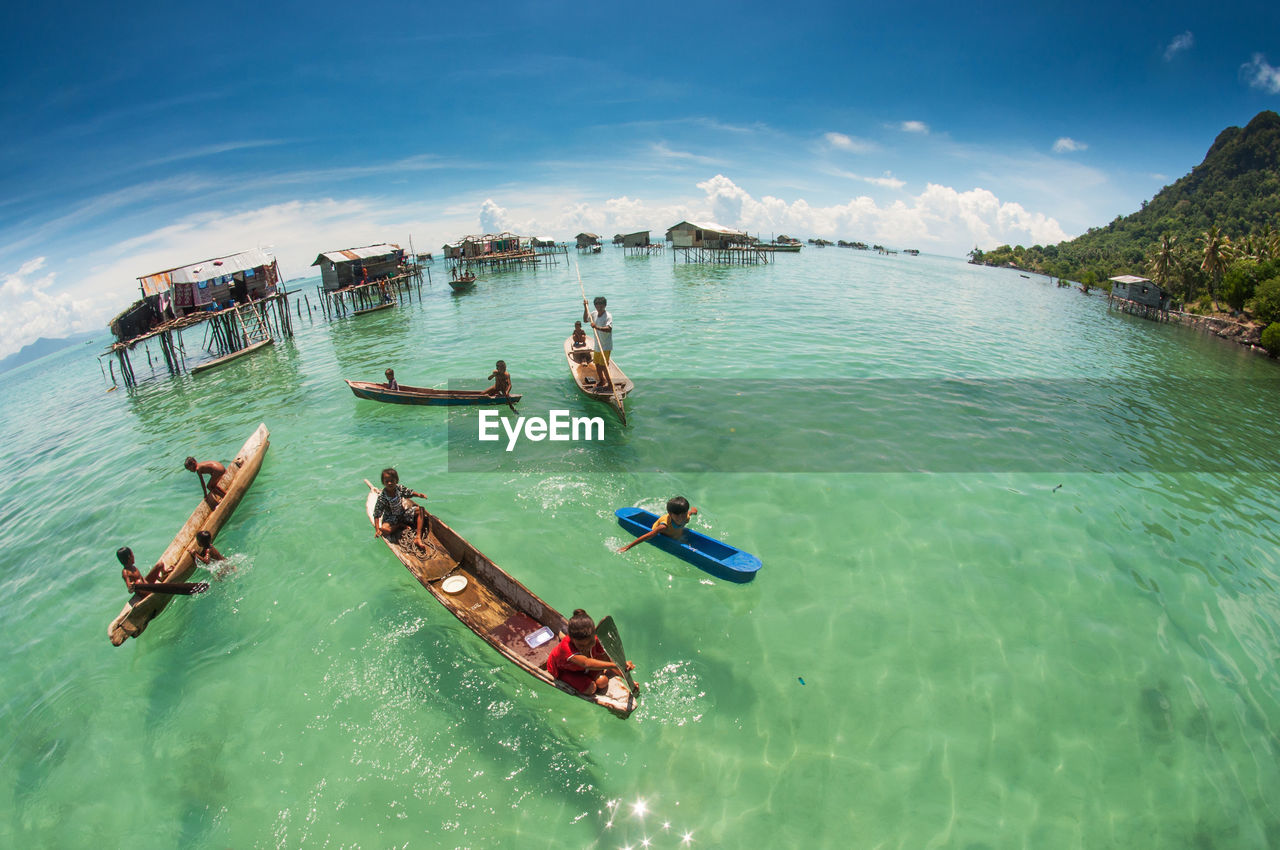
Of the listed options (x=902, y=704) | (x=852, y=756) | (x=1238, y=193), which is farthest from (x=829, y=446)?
(x=1238, y=193)

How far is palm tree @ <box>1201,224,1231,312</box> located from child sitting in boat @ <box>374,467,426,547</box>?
6328 centimetres

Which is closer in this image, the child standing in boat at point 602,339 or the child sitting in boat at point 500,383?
the child standing in boat at point 602,339

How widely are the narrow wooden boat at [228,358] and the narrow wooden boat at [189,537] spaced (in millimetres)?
18137

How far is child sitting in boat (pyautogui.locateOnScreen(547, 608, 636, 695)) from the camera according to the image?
5973 millimetres

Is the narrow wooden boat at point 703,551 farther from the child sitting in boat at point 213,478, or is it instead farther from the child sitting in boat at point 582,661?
the child sitting in boat at point 213,478

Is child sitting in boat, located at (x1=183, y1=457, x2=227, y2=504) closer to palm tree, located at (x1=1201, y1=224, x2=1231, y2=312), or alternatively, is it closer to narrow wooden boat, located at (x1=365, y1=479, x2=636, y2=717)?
narrow wooden boat, located at (x1=365, y1=479, x2=636, y2=717)

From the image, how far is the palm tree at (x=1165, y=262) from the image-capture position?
45.7 m

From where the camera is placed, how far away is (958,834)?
5629 millimetres

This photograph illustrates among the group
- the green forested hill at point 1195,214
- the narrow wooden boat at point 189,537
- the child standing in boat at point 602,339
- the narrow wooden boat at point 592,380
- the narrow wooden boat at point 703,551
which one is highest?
the green forested hill at point 1195,214

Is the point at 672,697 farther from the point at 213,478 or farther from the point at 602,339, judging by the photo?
the point at 213,478

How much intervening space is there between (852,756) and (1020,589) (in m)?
5.12

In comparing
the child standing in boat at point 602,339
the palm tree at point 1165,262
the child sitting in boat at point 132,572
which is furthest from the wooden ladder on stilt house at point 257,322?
the palm tree at point 1165,262

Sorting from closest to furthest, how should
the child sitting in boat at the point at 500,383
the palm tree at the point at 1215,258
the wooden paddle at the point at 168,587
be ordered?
1. the wooden paddle at the point at 168,587
2. the child sitting in boat at the point at 500,383
3. the palm tree at the point at 1215,258

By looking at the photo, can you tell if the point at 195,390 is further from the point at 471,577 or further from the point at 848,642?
the point at 848,642
